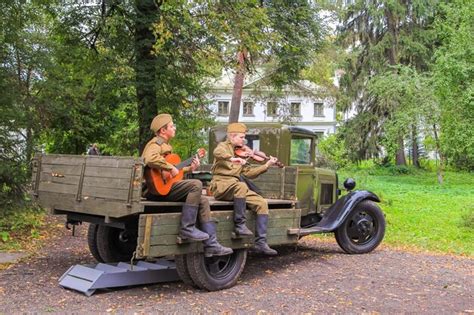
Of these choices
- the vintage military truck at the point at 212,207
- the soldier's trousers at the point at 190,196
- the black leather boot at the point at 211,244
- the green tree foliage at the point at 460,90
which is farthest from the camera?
the green tree foliage at the point at 460,90

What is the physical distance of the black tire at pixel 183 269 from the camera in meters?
6.02

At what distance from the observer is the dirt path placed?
18.0ft

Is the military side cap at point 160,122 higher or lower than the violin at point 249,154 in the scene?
higher

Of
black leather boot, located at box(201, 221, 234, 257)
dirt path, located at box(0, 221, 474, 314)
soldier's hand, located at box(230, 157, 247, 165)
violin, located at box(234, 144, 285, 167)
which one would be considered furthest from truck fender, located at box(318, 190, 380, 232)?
black leather boot, located at box(201, 221, 234, 257)

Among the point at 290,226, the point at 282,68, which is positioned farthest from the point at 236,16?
the point at 282,68

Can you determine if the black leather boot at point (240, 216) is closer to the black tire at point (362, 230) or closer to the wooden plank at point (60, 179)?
the wooden plank at point (60, 179)

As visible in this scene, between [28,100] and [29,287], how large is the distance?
5.74 meters

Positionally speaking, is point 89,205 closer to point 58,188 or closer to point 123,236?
point 58,188

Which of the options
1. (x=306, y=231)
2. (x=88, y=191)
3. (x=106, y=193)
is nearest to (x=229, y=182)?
(x=106, y=193)

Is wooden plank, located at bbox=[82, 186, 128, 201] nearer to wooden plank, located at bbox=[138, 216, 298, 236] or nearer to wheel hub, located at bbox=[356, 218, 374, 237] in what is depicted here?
wooden plank, located at bbox=[138, 216, 298, 236]

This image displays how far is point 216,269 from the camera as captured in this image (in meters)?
6.32

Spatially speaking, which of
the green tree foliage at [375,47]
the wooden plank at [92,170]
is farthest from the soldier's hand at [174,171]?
the green tree foliage at [375,47]

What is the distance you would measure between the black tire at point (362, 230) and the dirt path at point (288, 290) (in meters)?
0.22

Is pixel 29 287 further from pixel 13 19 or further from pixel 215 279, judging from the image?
pixel 13 19
